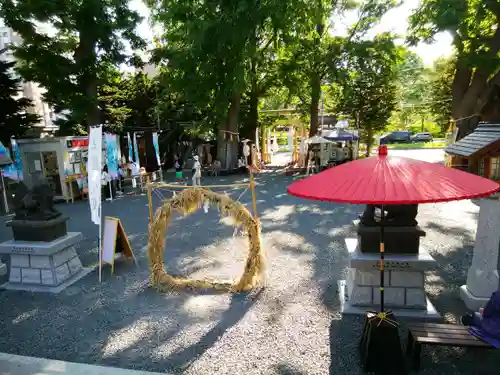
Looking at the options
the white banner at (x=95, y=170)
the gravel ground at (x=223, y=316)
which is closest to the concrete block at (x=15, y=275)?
the gravel ground at (x=223, y=316)

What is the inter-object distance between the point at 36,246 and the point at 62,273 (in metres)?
0.71

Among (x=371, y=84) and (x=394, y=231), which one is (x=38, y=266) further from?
(x=371, y=84)

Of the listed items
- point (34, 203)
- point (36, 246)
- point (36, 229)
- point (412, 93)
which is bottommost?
point (36, 246)

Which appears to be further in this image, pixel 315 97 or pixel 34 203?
pixel 315 97

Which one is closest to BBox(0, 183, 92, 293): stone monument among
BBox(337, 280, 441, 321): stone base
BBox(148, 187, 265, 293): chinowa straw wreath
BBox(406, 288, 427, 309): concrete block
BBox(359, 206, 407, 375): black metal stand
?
BBox(148, 187, 265, 293): chinowa straw wreath

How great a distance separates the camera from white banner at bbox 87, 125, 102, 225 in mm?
6480

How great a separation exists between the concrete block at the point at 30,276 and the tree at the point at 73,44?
12742 millimetres

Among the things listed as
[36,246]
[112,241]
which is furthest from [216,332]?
[36,246]

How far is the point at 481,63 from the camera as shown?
1402cm

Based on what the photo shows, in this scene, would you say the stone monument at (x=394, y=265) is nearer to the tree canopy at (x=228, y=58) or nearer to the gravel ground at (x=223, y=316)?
the gravel ground at (x=223, y=316)

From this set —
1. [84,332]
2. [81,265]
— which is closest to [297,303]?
[84,332]

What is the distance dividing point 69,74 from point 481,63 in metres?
19.1

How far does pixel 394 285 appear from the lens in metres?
5.09

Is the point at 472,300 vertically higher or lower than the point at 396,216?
lower
